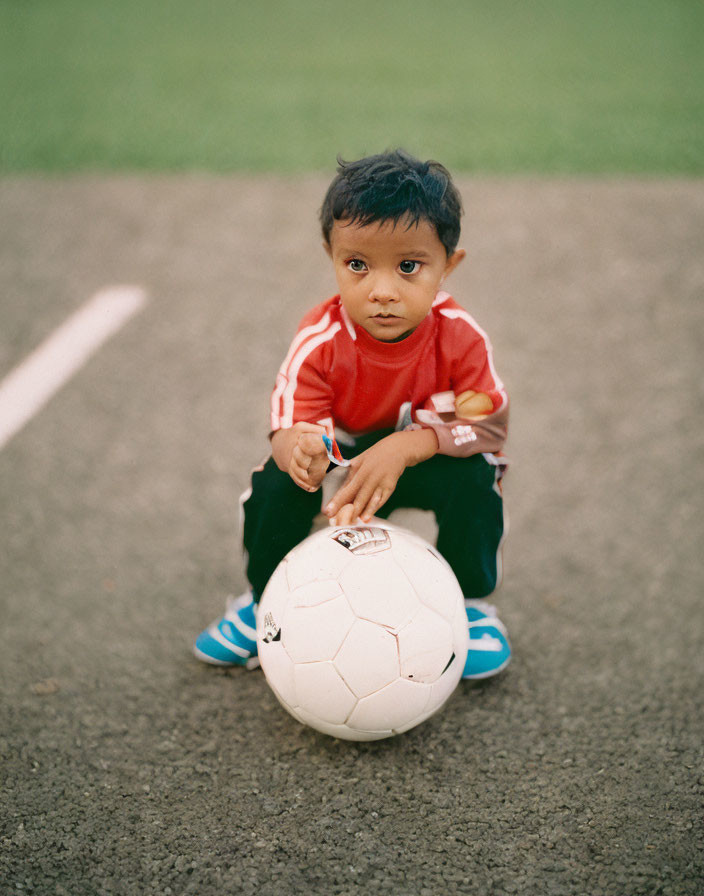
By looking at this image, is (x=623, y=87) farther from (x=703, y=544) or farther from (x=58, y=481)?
(x=58, y=481)

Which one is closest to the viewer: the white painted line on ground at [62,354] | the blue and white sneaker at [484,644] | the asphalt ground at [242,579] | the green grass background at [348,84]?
the asphalt ground at [242,579]

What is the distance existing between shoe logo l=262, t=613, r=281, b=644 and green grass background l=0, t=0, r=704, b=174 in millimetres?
3998

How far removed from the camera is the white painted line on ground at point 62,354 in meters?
3.57

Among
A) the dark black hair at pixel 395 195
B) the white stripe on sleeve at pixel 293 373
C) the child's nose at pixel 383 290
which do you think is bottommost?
the white stripe on sleeve at pixel 293 373

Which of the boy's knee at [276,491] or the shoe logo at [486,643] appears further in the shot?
the shoe logo at [486,643]

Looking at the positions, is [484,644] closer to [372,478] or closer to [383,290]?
[372,478]

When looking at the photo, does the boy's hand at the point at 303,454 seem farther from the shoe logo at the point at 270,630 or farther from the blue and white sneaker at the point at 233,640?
the blue and white sneaker at the point at 233,640

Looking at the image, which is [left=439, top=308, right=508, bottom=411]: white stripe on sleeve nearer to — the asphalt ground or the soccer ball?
the soccer ball

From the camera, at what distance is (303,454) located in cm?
198

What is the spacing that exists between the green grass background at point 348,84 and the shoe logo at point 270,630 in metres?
4.00

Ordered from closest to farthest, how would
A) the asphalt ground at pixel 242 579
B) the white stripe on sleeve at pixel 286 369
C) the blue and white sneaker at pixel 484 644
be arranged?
the asphalt ground at pixel 242 579 < the white stripe on sleeve at pixel 286 369 < the blue and white sneaker at pixel 484 644

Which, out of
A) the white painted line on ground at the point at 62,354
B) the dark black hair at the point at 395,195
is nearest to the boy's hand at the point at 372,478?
the dark black hair at the point at 395,195

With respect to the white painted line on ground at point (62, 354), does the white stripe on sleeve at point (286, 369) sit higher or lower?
higher

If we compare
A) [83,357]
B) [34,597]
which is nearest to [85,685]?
[34,597]
